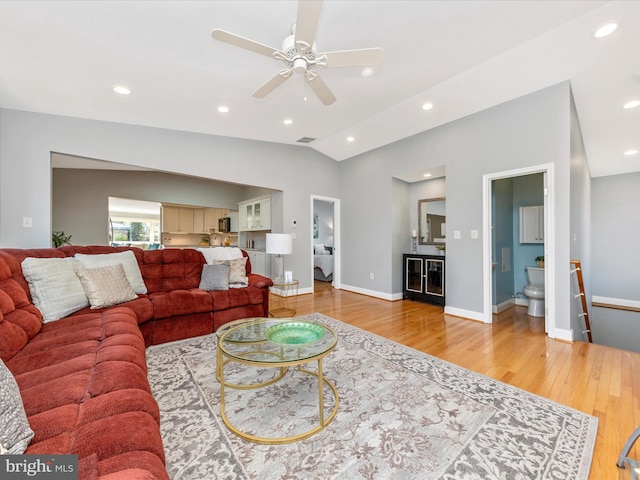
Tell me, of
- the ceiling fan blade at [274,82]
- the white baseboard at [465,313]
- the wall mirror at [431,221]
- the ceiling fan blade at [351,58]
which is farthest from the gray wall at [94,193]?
the white baseboard at [465,313]

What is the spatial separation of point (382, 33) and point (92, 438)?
300 cm

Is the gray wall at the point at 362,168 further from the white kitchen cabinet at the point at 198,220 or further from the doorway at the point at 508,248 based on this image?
the white kitchen cabinet at the point at 198,220

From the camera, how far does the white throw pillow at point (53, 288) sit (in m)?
2.14

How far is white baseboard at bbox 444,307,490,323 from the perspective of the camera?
12.0 ft

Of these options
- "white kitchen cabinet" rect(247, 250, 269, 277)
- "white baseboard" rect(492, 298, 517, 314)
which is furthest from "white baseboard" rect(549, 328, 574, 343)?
"white kitchen cabinet" rect(247, 250, 269, 277)

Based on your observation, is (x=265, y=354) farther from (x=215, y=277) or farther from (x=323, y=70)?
(x=323, y=70)

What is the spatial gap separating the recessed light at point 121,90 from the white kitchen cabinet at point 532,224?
597 centimetres

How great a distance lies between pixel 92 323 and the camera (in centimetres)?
201

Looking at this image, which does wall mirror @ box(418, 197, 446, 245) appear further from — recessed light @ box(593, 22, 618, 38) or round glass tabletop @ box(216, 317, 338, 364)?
round glass tabletop @ box(216, 317, 338, 364)

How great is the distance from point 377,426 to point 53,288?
8.74 feet

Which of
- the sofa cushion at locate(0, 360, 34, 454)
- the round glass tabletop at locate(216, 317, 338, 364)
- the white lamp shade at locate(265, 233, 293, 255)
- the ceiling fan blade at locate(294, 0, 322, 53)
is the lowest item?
the round glass tabletop at locate(216, 317, 338, 364)

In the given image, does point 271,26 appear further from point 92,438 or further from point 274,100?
point 92,438

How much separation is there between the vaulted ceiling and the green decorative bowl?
91.8 inches

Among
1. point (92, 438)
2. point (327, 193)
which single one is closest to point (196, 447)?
point (92, 438)
